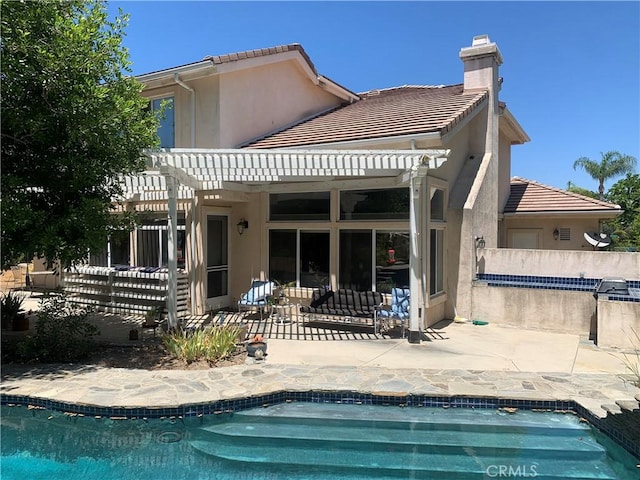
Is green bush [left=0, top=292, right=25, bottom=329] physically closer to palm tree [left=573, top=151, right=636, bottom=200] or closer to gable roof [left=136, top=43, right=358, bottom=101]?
gable roof [left=136, top=43, right=358, bottom=101]

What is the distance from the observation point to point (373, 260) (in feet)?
39.5

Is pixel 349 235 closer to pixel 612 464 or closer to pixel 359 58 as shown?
pixel 612 464

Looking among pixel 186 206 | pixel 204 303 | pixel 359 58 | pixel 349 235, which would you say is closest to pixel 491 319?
pixel 349 235

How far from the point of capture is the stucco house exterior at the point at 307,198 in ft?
36.5

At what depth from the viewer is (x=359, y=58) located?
18719 mm

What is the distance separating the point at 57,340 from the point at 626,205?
4153 centimetres

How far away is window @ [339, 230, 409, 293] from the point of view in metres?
11.7

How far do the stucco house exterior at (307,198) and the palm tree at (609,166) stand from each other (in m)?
37.9

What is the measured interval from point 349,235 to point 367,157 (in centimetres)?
349

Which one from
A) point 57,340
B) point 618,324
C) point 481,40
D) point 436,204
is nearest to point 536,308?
point 618,324

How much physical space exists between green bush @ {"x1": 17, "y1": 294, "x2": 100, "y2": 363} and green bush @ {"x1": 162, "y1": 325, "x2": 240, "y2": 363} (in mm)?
1634

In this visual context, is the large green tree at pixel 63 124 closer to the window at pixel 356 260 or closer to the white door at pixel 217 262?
the white door at pixel 217 262

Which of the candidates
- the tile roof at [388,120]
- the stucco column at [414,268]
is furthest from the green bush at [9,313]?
the stucco column at [414,268]

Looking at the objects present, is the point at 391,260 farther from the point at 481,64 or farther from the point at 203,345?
the point at 481,64
